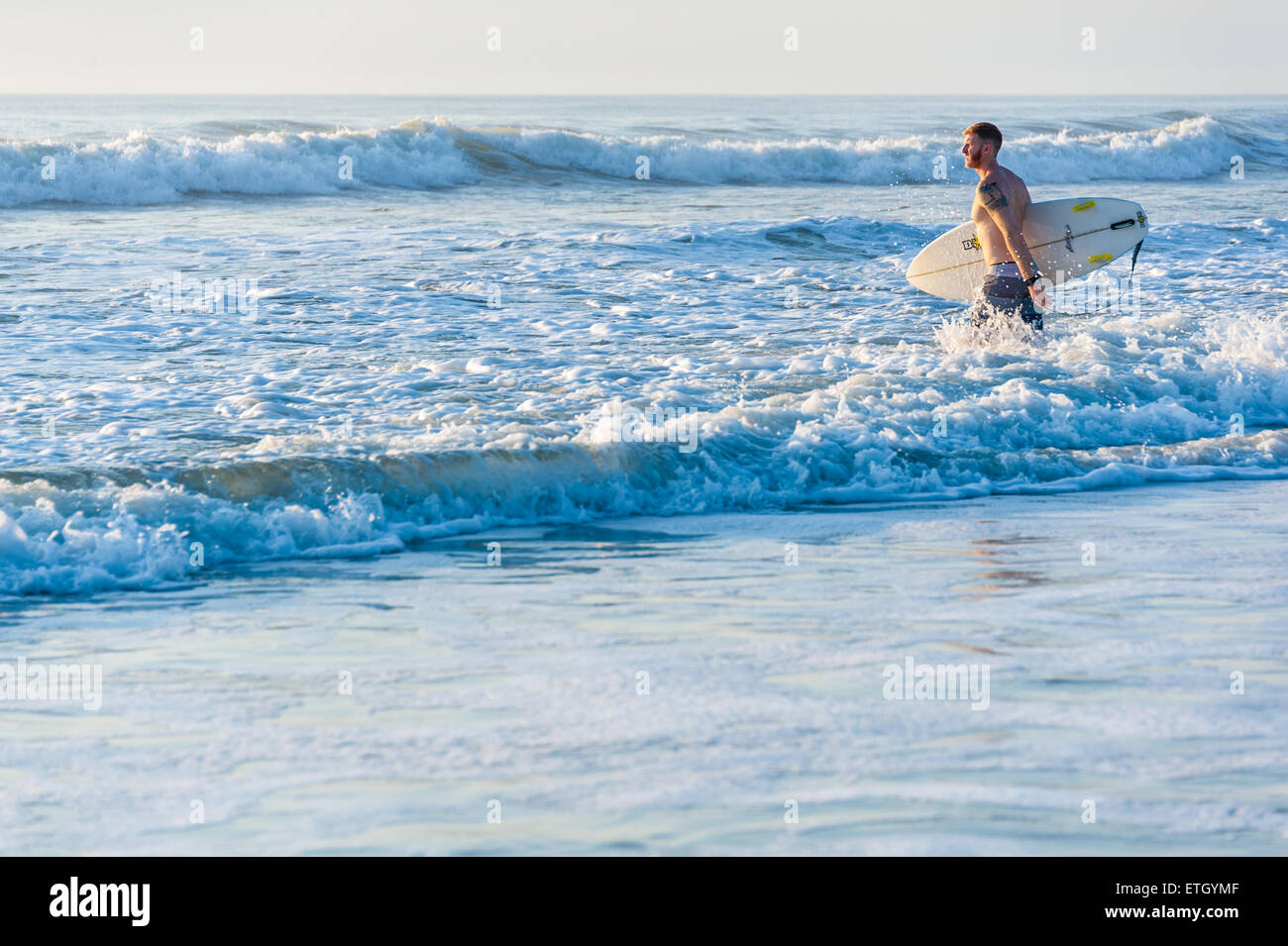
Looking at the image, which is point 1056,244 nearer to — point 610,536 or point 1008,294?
point 1008,294

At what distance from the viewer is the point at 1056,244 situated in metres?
11.4

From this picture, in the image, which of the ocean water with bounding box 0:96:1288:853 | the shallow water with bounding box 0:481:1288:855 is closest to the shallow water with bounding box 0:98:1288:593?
the ocean water with bounding box 0:96:1288:853

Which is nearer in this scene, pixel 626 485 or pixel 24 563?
pixel 24 563

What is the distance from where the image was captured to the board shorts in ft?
32.6

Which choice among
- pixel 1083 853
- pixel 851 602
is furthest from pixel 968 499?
pixel 1083 853

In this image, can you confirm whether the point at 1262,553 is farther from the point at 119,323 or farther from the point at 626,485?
the point at 119,323

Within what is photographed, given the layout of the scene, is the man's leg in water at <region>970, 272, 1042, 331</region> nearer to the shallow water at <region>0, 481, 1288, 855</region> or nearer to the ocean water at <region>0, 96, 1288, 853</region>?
the ocean water at <region>0, 96, 1288, 853</region>

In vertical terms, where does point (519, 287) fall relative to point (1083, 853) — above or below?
above

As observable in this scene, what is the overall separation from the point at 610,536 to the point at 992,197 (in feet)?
15.5

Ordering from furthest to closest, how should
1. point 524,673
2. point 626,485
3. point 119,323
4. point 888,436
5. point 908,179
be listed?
point 908,179 → point 119,323 → point 888,436 → point 626,485 → point 524,673

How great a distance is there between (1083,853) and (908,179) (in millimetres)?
29385

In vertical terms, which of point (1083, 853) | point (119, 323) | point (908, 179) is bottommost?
A: point (1083, 853)

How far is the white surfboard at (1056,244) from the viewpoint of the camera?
1143 cm

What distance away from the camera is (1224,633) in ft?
15.8
